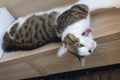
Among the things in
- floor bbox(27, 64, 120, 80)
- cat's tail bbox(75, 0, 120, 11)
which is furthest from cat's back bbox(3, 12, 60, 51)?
floor bbox(27, 64, 120, 80)

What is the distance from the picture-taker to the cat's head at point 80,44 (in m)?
1.09

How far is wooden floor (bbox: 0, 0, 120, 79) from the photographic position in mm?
1132

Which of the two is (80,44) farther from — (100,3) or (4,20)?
(4,20)

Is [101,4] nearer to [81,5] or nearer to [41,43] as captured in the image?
[81,5]

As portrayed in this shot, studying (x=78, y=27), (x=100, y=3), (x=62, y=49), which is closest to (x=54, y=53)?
(x=62, y=49)

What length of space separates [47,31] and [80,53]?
0.83ft

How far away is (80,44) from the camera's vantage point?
1.11 m

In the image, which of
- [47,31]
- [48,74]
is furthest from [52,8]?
[48,74]

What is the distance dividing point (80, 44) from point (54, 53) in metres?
0.22

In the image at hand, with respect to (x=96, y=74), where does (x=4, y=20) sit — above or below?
above

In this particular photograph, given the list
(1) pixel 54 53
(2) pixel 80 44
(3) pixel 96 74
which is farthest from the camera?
(3) pixel 96 74

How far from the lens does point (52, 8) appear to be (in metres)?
1.42

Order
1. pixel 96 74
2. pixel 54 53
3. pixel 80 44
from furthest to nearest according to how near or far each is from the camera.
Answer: pixel 96 74, pixel 54 53, pixel 80 44

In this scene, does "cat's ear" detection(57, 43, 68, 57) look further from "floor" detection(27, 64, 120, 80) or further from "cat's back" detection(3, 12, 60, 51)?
"floor" detection(27, 64, 120, 80)
